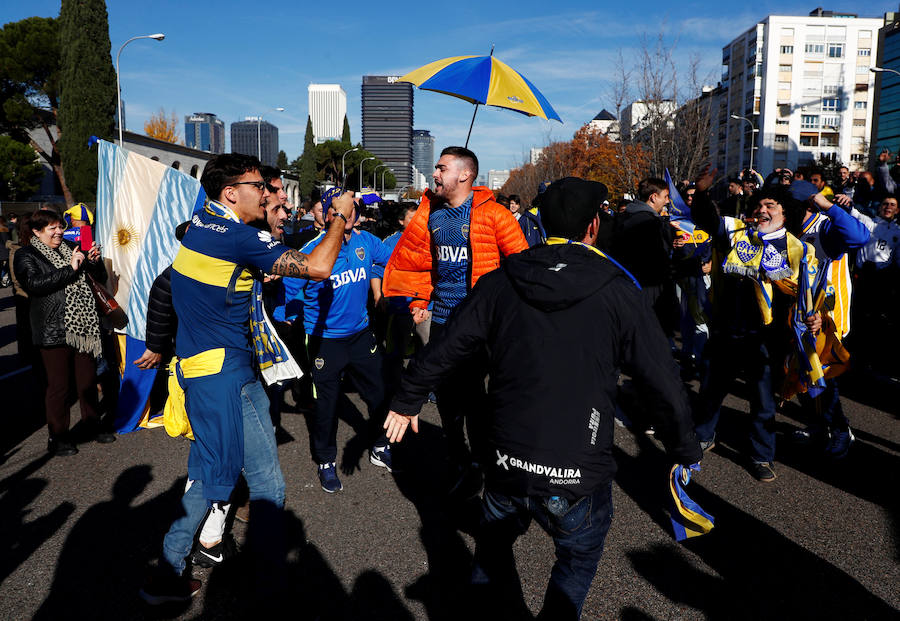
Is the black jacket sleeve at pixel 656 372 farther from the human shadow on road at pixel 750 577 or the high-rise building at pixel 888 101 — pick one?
the high-rise building at pixel 888 101

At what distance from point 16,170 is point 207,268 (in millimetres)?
49962

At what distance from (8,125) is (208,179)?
181ft

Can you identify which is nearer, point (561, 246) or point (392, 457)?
point (561, 246)

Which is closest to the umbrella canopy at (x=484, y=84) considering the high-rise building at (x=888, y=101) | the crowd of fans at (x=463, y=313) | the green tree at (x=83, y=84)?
the crowd of fans at (x=463, y=313)

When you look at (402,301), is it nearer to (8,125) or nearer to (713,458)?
(713,458)

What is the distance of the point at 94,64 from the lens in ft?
113

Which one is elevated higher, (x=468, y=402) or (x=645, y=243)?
(x=645, y=243)

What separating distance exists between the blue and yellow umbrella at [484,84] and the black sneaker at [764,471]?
10.1 feet

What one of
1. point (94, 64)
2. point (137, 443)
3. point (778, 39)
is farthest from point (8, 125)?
point (778, 39)

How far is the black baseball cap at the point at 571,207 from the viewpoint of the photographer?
2.36m

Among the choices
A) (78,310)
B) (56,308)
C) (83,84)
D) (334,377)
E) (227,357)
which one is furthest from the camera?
(83,84)

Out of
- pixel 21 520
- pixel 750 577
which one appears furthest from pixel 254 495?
pixel 750 577

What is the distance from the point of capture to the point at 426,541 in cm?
383

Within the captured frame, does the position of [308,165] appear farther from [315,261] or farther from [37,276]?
[315,261]
